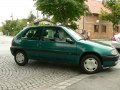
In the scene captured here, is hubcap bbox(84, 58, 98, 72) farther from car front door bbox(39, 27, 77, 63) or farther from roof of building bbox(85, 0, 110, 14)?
roof of building bbox(85, 0, 110, 14)

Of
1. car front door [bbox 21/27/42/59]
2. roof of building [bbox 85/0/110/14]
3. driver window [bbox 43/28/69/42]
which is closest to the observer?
driver window [bbox 43/28/69/42]

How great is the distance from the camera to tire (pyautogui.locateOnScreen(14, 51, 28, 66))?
10.6m

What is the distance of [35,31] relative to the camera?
1037 centimetres

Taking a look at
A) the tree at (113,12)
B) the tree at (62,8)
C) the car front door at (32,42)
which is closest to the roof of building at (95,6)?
the tree at (113,12)

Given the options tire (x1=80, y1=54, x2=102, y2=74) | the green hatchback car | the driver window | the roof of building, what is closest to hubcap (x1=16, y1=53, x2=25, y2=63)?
the green hatchback car

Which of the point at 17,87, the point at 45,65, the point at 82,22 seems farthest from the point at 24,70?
the point at 82,22

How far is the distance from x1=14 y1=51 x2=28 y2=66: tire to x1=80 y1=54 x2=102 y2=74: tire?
2450mm

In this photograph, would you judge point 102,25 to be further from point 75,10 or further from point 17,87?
point 17,87

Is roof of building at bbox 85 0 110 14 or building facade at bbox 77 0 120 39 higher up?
roof of building at bbox 85 0 110 14

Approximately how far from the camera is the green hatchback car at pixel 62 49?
30.0 ft

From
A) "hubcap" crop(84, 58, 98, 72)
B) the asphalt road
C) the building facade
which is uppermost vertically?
the building facade

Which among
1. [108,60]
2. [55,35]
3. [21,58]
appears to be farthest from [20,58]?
[108,60]

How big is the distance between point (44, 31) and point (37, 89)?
11.2ft

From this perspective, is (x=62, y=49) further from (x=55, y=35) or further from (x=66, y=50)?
(x=55, y=35)
